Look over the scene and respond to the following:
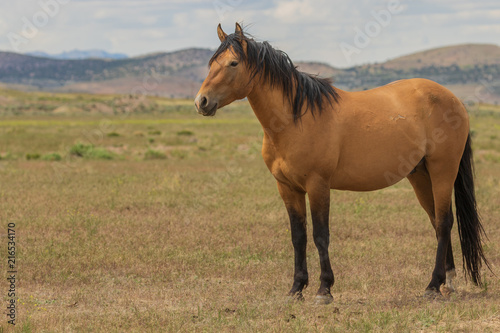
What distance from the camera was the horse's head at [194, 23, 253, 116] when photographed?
565 centimetres

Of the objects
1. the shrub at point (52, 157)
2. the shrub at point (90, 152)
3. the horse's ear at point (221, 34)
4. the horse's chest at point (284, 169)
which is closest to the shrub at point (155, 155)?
the shrub at point (90, 152)

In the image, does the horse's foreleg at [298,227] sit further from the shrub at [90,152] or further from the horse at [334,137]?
the shrub at [90,152]

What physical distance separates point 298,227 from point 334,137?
4.02 feet

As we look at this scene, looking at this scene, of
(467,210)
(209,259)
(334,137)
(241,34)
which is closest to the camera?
(241,34)

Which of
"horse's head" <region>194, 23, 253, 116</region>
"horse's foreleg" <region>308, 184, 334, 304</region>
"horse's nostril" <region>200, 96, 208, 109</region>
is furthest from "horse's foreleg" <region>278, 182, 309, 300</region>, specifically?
"horse's nostril" <region>200, 96, 208, 109</region>

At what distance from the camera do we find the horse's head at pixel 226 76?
18.5ft

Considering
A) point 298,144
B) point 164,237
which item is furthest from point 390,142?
point 164,237

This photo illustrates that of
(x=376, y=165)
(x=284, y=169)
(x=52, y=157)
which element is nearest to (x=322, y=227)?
(x=284, y=169)

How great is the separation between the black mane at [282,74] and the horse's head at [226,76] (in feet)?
0.04

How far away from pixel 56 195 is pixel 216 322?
9.32 m

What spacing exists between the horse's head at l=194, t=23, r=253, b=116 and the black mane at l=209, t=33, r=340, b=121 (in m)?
0.01

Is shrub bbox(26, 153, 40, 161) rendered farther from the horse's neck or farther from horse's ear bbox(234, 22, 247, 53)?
horse's ear bbox(234, 22, 247, 53)

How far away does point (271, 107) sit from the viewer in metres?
6.26

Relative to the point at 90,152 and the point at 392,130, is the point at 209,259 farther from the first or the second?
the point at 90,152
